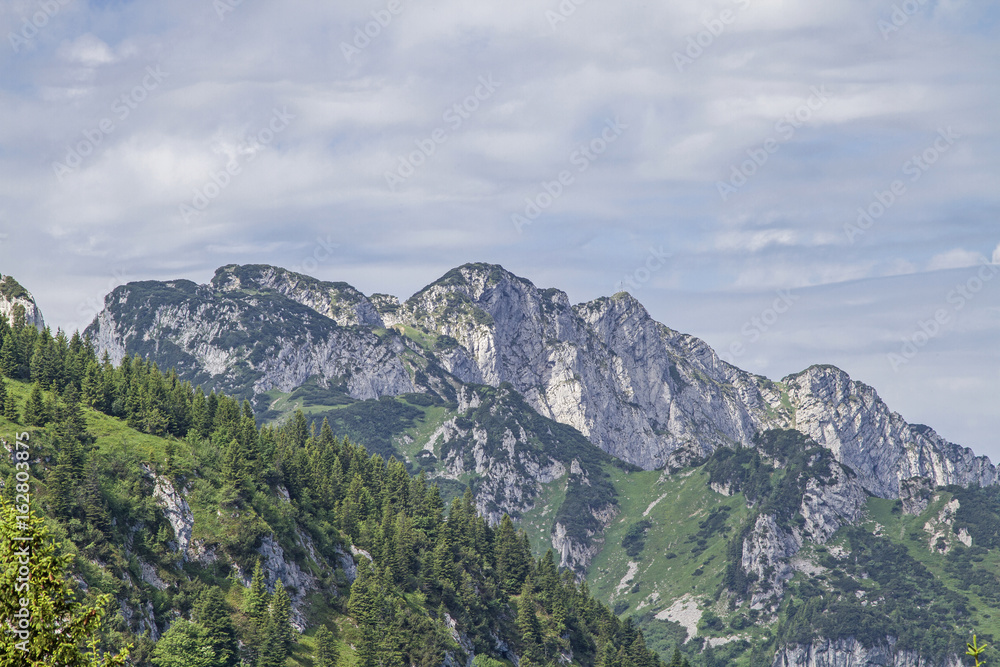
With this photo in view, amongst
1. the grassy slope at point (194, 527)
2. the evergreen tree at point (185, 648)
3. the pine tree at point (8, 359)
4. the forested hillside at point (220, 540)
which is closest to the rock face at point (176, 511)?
the forested hillside at point (220, 540)

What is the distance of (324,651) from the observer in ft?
417

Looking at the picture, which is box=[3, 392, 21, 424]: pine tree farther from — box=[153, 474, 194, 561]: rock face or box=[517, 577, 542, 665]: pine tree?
box=[517, 577, 542, 665]: pine tree

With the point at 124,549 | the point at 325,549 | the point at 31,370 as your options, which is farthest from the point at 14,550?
the point at 31,370

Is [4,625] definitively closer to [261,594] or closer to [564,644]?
[261,594]

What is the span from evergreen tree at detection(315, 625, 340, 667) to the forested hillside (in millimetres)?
215

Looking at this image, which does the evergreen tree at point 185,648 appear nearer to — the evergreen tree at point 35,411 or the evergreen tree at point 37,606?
the evergreen tree at point 35,411

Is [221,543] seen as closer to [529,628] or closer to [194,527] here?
[194,527]

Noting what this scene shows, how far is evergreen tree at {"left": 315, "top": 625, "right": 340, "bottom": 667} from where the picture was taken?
126 metres

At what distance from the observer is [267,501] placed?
15262 cm

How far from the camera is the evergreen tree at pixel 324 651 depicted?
12569 cm

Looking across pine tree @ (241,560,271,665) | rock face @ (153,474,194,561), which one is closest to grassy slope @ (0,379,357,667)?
rock face @ (153,474,194,561)

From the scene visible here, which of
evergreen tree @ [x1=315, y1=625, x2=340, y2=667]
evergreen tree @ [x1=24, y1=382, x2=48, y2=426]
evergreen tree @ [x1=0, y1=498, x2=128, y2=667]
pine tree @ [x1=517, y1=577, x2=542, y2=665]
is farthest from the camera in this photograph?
pine tree @ [x1=517, y1=577, x2=542, y2=665]

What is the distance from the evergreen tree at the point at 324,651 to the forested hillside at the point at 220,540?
0.22 meters

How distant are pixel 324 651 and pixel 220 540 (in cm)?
2337
